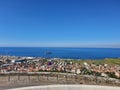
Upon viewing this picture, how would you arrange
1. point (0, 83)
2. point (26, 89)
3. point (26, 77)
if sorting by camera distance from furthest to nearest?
point (26, 77) < point (0, 83) < point (26, 89)

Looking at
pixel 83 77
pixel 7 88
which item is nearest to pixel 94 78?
pixel 83 77

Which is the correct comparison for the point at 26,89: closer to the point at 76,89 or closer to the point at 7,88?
the point at 7,88

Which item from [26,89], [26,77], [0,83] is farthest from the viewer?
[26,77]

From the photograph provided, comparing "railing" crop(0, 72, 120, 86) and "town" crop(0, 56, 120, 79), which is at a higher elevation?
"town" crop(0, 56, 120, 79)

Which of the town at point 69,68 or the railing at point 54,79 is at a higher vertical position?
the town at point 69,68

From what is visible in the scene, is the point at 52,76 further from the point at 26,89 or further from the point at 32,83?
the point at 26,89

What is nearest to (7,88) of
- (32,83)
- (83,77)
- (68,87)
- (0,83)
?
(0,83)

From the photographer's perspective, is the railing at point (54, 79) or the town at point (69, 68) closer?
the railing at point (54, 79)

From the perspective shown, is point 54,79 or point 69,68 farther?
point 69,68

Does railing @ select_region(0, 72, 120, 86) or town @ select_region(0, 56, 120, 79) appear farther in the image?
town @ select_region(0, 56, 120, 79)

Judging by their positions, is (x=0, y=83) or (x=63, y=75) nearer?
(x=0, y=83)

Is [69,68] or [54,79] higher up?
[69,68]
